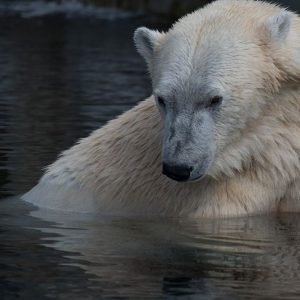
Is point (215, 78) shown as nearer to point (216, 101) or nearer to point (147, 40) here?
point (216, 101)

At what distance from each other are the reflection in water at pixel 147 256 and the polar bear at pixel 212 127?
0.13 meters

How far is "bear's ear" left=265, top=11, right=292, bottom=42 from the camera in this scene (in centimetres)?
668

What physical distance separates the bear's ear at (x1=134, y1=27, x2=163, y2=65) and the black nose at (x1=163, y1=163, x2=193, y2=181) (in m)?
0.80

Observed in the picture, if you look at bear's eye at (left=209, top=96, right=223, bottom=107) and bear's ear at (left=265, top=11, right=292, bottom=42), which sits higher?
bear's ear at (left=265, top=11, right=292, bottom=42)

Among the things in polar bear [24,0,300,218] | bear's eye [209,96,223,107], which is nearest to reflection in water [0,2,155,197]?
polar bear [24,0,300,218]

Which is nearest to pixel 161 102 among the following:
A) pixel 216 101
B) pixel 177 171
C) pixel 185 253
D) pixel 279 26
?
pixel 216 101

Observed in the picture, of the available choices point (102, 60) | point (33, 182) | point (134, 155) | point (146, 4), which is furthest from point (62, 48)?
point (134, 155)

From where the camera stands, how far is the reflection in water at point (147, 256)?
5.46 metres

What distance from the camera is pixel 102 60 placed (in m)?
16.8

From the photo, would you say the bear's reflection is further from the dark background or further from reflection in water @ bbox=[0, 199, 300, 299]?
the dark background

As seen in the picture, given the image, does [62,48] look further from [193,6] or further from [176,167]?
[176,167]

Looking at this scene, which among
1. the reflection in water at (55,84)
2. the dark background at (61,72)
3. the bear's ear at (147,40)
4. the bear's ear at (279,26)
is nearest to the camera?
the bear's ear at (279,26)

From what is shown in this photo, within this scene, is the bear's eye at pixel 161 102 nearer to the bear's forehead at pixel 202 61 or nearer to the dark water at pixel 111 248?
the bear's forehead at pixel 202 61

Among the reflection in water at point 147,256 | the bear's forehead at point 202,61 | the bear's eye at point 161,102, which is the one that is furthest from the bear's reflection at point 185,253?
the bear's forehead at point 202,61
